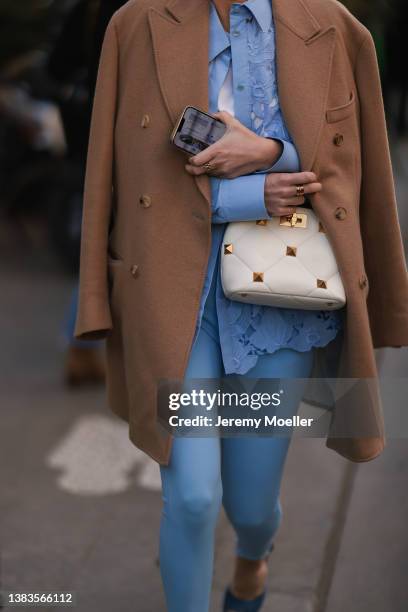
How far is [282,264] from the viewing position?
2.61 m

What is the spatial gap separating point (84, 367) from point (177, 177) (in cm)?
289

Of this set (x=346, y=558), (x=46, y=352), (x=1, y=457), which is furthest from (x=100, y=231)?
(x=46, y=352)

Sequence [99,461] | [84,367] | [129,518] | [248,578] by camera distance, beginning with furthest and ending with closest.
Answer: [84,367], [99,461], [129,518], [248,578]

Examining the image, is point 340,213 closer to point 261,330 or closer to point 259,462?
point 261,330

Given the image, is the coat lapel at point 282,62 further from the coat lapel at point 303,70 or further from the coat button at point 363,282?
the coat button at point 363,282

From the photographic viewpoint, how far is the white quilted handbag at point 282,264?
2582mm

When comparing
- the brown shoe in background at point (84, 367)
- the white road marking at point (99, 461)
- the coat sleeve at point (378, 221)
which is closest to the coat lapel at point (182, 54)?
the coat sleeve at point (378, 221)

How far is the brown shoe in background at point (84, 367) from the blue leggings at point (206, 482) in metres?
2.50

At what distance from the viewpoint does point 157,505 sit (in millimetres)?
4148

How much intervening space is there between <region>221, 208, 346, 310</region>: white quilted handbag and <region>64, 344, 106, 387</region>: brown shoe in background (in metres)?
2.79

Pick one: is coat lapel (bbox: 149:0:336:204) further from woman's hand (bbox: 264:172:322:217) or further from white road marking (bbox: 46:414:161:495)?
white road marking (bbox: 46:414:161:495)

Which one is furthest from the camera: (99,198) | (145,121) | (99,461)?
(99,461)

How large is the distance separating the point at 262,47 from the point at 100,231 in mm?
606

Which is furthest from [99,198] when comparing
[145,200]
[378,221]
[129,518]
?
[129,518]
